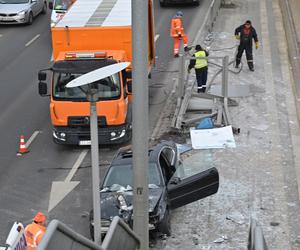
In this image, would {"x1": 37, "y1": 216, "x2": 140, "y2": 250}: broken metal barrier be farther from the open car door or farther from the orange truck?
the orange truck

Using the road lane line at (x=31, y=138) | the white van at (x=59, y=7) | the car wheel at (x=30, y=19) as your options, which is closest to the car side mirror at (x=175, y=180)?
the road lane line at (x=31, y=138)

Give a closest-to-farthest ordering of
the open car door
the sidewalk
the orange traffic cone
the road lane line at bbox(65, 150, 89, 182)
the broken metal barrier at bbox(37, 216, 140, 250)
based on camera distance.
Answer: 1. the broken metal barrier at bbox(37, 216, 140, 250)
2. the open car door
3. the sidewalk
4. the road lane line at bbox(65, 150, 89, 182)
5. the orange traffic cone

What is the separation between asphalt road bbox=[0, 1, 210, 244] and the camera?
44.0ft

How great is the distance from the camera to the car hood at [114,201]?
11367 mm

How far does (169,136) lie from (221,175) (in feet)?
8.97

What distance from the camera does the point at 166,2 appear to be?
32.4 metres

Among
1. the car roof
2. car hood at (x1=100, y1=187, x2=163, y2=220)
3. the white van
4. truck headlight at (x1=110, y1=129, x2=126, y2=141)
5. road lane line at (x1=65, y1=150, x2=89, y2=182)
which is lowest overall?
road lane line at (x1=65, y1=150, x2=89, y2=182)

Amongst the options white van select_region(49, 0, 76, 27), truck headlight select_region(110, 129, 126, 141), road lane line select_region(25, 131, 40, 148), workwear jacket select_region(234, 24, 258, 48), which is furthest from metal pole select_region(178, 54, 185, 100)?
white van select_region(49, 0, 76, 27)

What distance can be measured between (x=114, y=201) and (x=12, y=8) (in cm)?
2011

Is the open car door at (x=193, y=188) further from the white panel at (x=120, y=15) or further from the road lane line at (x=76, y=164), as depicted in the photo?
the white panel at (x=120, y=15)

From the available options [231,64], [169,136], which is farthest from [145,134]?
[231,64]

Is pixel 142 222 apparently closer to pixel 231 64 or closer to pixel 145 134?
pixel 145 134

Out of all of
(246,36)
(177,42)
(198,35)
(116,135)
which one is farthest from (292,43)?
(116,135)

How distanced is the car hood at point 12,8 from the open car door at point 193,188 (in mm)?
19661
